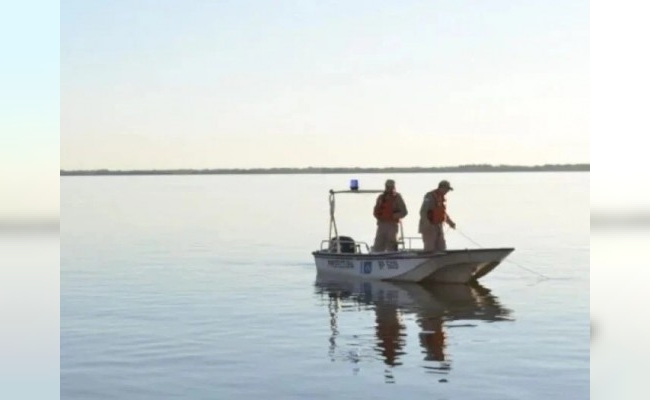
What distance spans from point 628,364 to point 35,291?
13.5 meters

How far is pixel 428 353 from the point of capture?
1204 cm

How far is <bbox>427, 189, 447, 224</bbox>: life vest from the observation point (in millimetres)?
18102

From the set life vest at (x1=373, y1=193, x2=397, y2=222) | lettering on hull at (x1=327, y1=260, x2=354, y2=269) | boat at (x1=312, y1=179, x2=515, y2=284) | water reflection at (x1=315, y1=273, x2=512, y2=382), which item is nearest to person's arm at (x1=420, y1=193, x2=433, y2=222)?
boat at (x1=312, y1=179, x2=515, y2=284)

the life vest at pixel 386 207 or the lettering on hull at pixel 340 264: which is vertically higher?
the life vest at pixel 386 207

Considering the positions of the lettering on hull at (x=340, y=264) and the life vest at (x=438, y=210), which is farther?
the lettering on hull at (x=340, y=264)

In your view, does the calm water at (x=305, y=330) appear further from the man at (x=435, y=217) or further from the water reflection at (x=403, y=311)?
the man at (x=435, y=217)

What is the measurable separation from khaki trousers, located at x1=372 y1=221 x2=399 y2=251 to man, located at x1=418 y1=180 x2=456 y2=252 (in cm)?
94

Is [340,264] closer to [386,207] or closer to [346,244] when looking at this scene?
[346,244]

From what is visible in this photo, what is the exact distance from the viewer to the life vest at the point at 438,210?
1810 centimetres

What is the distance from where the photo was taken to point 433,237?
18.5m

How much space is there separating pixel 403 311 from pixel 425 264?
115 inches

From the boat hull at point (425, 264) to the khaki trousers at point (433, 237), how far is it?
17cm

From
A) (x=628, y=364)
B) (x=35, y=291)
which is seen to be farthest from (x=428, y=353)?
(x=35, y=291)

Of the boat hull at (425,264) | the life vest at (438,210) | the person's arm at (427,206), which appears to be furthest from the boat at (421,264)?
the person's arm at (427,206)
